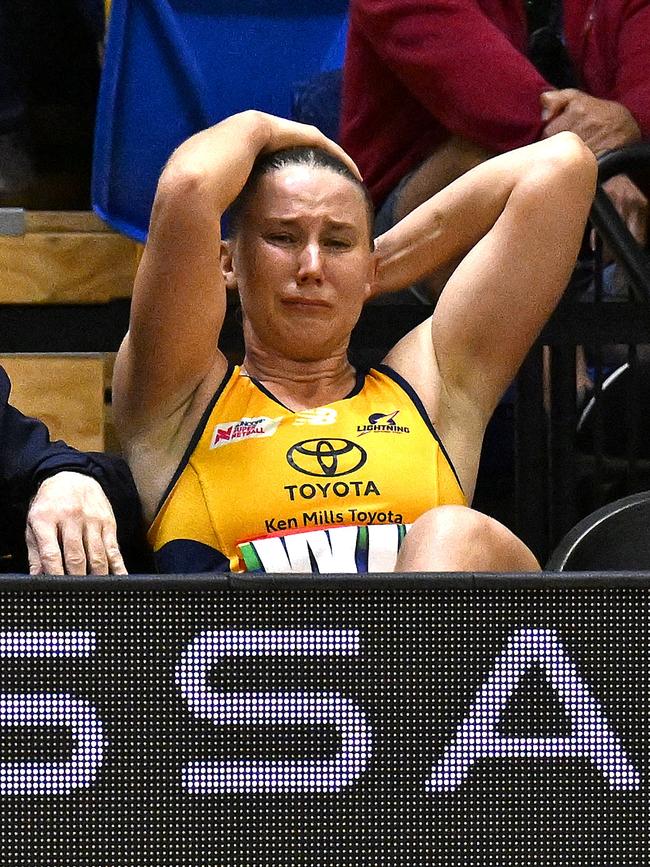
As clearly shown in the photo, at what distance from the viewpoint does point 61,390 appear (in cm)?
257

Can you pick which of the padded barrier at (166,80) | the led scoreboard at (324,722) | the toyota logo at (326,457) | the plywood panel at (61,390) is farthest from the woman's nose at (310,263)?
the led scoreboard at (324,722)

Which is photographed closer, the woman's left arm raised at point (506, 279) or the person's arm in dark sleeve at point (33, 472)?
the person's arm in dark sleeve at point (33, 472)

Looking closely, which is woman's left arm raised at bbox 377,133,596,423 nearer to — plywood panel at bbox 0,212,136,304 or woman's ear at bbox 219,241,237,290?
woman's ear at bbox 219,241,237,290

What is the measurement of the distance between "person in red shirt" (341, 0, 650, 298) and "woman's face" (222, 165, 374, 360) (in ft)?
1.19

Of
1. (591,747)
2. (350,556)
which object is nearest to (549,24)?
(350,556)

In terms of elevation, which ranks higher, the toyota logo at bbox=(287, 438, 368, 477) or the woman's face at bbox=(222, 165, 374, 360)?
the woman's face at bbox=(222, 165, 374, 360)

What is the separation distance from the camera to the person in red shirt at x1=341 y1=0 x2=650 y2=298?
2.39 metres

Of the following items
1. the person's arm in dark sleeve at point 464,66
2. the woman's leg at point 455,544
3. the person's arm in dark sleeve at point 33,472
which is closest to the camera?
the woman's leg at point 455,544

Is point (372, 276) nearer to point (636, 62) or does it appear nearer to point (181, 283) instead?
point (181, 283)

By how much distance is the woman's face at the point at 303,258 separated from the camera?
2.11 m

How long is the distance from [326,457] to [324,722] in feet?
2.75

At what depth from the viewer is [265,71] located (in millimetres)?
2617

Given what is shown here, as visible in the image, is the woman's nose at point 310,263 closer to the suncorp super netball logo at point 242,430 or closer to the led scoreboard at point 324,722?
the suncorp super netball logo at point 242,430

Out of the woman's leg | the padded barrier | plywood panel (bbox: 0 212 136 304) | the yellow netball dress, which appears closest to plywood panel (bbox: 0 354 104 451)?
plywood panel (bbox: 0 212 136 304)
